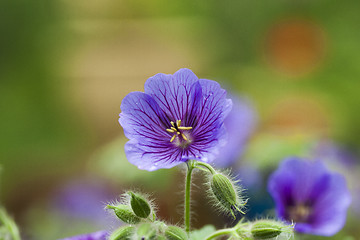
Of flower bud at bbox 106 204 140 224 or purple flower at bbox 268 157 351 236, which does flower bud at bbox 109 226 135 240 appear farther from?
purple flower at bbox 268 157 351 236

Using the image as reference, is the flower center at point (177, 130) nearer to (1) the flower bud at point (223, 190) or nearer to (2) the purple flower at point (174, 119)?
(2) the purple flower at point (174, 119)

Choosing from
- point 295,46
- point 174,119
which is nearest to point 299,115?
point 295,46

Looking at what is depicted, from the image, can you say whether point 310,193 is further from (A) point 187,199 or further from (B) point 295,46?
(B) point 295,46

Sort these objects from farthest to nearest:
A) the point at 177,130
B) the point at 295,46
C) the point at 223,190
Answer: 1. the point at 295,46
2. the point at 177,130
3. the point at 223,190

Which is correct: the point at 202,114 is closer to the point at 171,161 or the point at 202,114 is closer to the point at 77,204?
the point at 171,161

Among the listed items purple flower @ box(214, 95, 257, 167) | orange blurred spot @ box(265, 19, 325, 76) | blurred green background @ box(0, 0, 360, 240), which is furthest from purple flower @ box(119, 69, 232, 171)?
orange blurred spot @ box(265, 19, 325, 76)
